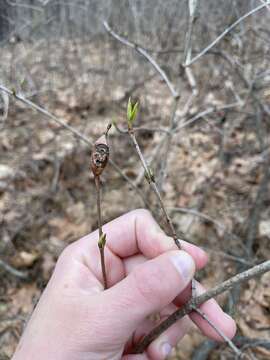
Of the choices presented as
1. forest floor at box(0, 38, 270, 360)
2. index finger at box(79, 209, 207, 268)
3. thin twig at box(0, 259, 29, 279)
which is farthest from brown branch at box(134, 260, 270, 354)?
thin twig at box(0, 259, 29, 279)

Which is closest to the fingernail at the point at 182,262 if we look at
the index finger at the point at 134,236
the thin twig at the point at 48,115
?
the index finger at the point at 134,236

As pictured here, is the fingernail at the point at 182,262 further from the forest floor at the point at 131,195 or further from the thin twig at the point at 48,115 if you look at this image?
the forest floor at the point at 131,195

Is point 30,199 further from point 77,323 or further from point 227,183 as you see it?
point 77,323

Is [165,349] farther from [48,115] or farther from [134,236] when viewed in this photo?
[48,115]

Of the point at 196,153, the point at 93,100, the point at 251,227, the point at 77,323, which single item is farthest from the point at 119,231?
the point at 93,100

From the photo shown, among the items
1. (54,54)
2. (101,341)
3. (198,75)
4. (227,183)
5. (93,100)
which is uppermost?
(54,54)
